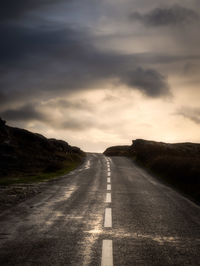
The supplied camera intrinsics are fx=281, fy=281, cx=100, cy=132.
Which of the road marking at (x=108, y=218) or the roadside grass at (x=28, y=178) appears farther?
the roadside grass at (x=28, y=178)

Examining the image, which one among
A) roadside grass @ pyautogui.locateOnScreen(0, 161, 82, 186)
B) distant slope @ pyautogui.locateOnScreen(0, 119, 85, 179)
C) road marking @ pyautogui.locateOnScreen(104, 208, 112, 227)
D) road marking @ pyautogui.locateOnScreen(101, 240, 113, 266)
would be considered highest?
distant slope @ pyautogui.locateOnScreen(0, 119, 85, 179)

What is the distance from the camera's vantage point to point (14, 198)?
12266 millimetres

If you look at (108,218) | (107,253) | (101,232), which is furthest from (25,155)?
(107,253)

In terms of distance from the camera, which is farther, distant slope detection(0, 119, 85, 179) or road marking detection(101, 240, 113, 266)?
distant slope detection(0, 119, 85, 179)

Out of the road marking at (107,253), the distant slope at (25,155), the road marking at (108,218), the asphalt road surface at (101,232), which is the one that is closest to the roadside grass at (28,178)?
the distant slope at (25,155)

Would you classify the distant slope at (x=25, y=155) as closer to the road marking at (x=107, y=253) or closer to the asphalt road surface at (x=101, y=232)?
the asphalt road surface at (x=101, y=232)

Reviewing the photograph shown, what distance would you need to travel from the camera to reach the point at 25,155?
3338 cm

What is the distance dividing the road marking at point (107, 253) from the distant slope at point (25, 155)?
861 inches

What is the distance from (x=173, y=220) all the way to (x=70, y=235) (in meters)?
3.30

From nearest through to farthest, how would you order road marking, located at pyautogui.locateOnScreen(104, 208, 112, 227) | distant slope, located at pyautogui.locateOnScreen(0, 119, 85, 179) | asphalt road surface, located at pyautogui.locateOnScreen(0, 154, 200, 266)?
asphalt road surface, located at pyautogui.locateOnScreen(0, 154, 200, 266), road marking, located at pyautogui.locateOnScreen(104, 208, 112, 227), distant slope, located at pyautogui.locateOnScreen(0, 119, 85, 179)

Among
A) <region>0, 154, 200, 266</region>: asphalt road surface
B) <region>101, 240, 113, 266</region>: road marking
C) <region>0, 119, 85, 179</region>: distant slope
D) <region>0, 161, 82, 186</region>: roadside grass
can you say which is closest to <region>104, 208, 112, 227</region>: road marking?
<region>0, 154, 200, 266</region>: asphalt road surface

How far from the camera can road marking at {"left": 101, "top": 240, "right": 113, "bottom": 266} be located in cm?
480

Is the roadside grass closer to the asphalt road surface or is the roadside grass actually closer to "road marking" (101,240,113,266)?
the asphalt road surface

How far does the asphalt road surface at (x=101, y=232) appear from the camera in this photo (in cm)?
504
